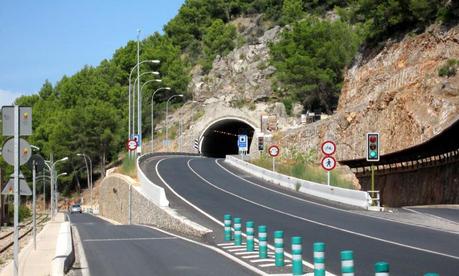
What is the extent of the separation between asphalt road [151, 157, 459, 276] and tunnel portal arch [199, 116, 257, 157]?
4639 centimetres

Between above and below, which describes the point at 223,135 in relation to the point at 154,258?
above

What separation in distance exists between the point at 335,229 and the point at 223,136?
276ft

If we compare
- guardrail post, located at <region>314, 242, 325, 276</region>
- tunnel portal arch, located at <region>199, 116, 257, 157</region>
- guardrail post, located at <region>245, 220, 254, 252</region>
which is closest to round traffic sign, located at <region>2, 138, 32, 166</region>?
guardrail post, located at <region>314, 242, 325, 276</region>

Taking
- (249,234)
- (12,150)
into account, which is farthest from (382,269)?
(249,234)

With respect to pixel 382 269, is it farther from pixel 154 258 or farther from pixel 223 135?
pixel 223 135

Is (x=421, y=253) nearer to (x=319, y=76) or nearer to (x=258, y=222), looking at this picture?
(x=258, y=222)

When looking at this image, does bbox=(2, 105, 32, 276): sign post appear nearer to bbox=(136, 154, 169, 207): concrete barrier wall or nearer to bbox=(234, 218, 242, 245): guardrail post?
bbox=(234, 218, 242, 245): guardrail post

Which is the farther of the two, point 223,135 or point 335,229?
point 223,135

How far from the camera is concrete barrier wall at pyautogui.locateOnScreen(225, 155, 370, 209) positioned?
108 feet

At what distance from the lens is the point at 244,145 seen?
6412 centimetres

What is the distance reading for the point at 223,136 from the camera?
10738 cm

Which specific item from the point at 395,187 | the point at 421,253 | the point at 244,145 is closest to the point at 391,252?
the point at 421,253

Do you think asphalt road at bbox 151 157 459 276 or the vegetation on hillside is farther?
the vegetation on hillside

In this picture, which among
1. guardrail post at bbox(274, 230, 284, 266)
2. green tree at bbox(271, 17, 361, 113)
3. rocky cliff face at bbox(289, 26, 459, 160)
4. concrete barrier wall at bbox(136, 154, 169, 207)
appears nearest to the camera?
guardrail post at bbox(274, 230, 284, 266)
